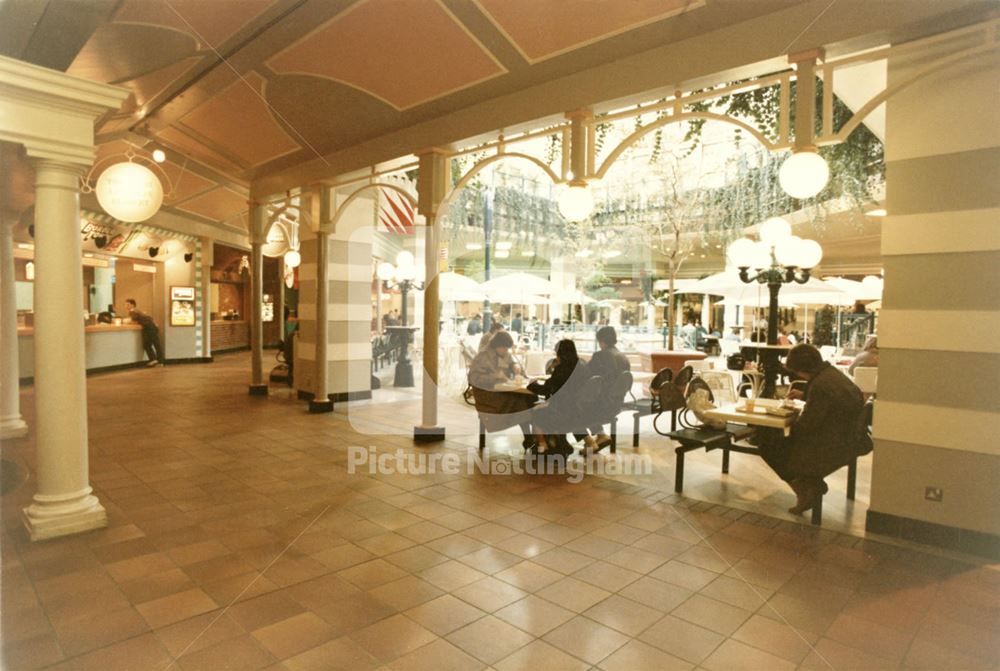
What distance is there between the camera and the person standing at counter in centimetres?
1301

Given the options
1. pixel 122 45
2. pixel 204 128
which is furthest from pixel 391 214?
pixel 122 45

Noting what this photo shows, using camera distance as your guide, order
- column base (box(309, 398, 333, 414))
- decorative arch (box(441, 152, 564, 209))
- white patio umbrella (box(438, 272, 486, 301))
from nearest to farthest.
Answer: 1. decorative arch (box(441, 152, 564, 209))
2. column base (box(309, 398, 333, 414))
3. white patio umbrella (box(438, 272, 486, 301))

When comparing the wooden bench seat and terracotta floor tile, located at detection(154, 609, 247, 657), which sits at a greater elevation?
the wooden bench seat

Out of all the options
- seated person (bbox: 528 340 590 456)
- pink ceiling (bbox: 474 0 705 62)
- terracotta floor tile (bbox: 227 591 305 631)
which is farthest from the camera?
seated person (bbox: 528 340 590 456)

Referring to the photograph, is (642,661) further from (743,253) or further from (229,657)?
(743,253)

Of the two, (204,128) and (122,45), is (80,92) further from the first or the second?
(204,128)

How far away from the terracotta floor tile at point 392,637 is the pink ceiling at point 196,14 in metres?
4.67

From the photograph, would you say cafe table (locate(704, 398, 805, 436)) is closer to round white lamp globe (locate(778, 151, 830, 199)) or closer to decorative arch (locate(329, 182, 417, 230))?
round white lamp globe (locate(778, 151, 830, 199))

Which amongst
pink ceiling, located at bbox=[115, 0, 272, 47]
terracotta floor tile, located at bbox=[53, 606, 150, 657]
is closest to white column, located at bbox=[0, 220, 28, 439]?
pink ceiling, located at bbox=[115, 0, 272, 47]

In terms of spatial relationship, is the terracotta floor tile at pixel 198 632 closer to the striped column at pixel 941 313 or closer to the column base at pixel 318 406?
the striped column at pixel 941 313

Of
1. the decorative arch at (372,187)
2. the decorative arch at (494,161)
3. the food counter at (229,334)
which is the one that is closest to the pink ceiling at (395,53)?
the decorative arch at (494,161)

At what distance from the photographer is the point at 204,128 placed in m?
7.75

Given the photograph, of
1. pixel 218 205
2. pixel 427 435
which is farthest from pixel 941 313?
pixel 218 205

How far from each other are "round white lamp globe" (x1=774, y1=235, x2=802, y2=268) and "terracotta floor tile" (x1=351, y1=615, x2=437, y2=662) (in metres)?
6.04
